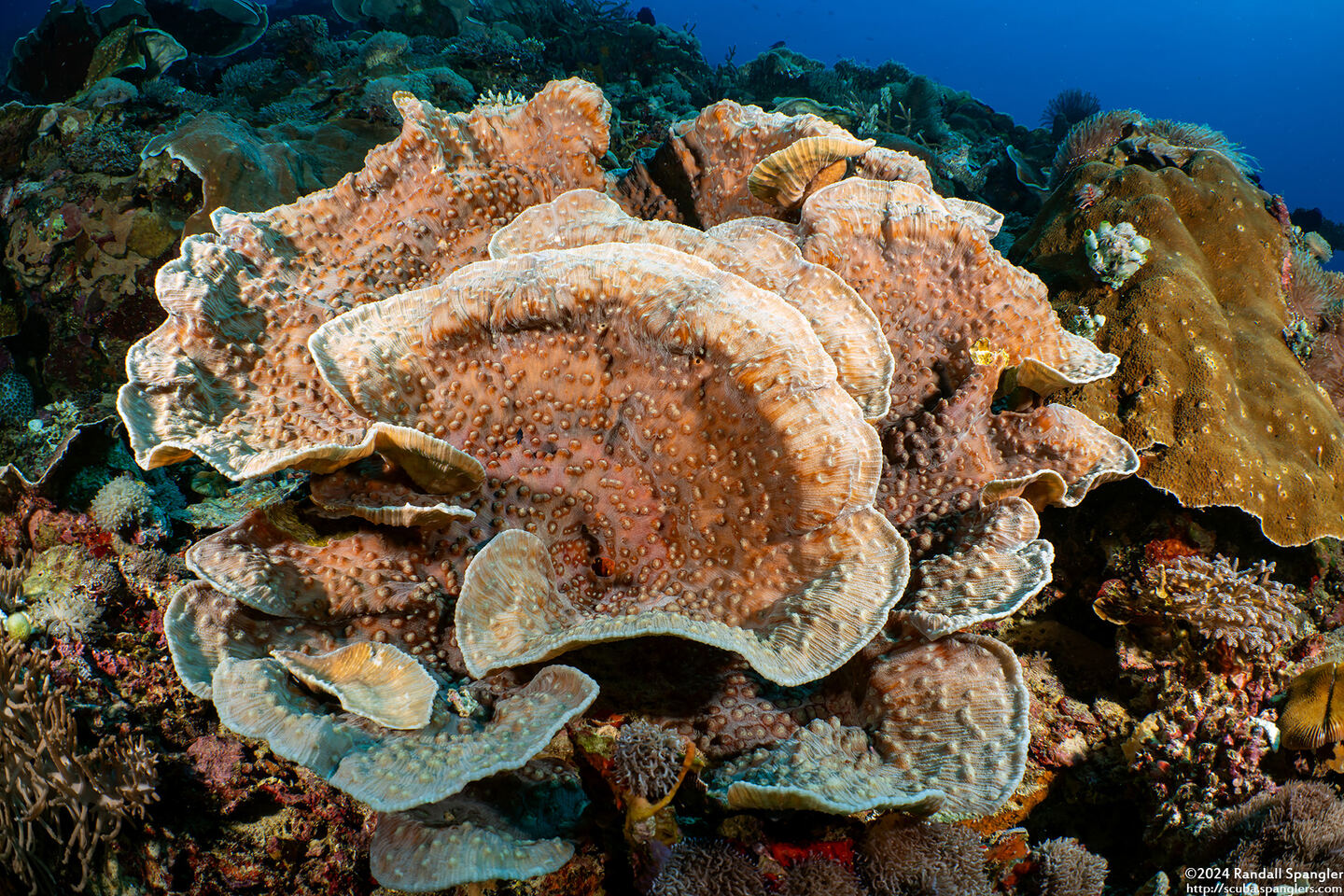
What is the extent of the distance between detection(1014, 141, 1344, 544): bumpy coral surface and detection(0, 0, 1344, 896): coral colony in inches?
1.5

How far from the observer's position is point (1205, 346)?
11.7 feet

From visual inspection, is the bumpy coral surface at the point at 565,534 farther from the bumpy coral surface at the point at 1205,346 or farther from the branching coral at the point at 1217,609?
the bumpy coral surface at the point at 1205,346

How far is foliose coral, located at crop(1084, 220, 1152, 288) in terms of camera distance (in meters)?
3.81

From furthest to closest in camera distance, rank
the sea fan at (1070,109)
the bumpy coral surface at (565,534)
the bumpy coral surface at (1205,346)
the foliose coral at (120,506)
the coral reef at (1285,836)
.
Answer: the sea fan at (1070,109) < the bumpy coral surface at (1205,346) < the foliose coral at (120,506) < the coral reef at (1285,836) < the bumpy coral surface at (565,534)

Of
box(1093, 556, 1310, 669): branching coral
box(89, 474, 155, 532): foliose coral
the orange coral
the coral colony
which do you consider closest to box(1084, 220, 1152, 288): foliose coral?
the coral colony

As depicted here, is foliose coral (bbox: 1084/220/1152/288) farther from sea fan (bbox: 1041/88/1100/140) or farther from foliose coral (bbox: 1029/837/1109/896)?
sea fan (bbox: 1041/88/1100/140)

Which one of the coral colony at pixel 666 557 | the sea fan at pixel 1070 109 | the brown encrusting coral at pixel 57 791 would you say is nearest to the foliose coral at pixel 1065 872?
the coral colony at pixel 666 557

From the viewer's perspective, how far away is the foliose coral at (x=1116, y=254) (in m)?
3.81

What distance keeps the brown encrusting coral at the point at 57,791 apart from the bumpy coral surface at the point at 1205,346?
4.45 meters

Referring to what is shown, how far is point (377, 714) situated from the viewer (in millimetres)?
1643

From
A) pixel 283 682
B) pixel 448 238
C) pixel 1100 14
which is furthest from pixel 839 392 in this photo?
pixel 1100 14

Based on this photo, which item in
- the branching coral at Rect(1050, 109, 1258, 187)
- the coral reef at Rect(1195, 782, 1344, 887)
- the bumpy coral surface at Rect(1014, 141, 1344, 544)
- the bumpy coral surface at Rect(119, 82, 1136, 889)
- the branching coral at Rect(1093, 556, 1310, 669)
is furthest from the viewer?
the branching coral at Rect(1050, 109, 1258, 187)

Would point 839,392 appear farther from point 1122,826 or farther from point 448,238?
point 1122,826

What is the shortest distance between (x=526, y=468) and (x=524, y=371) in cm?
33
